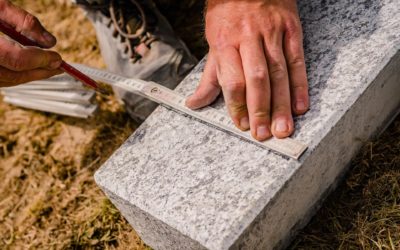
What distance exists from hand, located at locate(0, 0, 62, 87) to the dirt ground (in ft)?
2.21

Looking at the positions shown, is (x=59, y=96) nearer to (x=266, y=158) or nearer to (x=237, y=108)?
(x=237, y=108)

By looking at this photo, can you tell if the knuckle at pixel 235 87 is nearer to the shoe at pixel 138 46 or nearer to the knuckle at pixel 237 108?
the knuckle at pixel 237 108

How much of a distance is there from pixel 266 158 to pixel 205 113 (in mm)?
306

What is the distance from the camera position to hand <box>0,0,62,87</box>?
1.83m

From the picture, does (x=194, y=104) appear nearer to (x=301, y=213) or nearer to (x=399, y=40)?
(x=301, y=213)

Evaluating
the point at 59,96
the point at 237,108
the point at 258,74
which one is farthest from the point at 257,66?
the point at 59,96

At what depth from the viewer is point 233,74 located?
179 centimetres

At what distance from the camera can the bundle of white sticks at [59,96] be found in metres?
2.61

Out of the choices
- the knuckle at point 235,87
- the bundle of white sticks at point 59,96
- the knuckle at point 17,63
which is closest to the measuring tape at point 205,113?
the knuckle at point 235,87

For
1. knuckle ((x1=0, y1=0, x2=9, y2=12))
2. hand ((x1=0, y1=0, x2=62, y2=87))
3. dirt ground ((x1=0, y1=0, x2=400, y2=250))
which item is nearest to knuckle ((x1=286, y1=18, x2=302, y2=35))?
dirt ground ((x1=0, y1=0, x2=400, y2=250))

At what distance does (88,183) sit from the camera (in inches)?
101

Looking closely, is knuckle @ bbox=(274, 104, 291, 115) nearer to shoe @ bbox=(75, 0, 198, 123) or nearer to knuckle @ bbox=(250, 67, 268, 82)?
knuckle @ bbox=(250, 67, 268, 82)

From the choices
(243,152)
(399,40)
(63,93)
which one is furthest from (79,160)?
(399,40)

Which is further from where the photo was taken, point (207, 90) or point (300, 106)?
point (207, 90)
